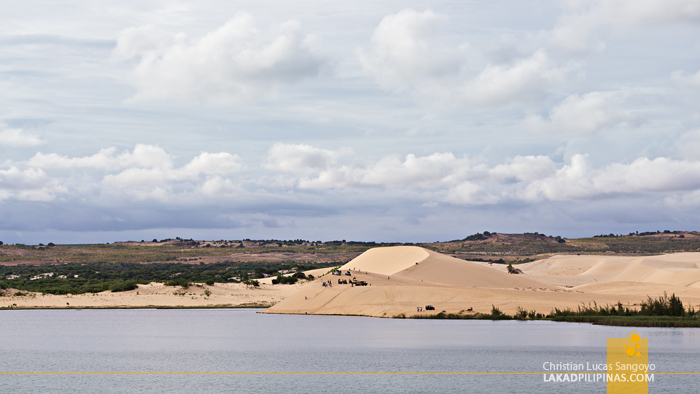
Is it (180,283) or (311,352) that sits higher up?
(180,283)

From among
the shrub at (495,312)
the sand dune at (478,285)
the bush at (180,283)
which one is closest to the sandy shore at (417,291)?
the sand dune at (478,285)

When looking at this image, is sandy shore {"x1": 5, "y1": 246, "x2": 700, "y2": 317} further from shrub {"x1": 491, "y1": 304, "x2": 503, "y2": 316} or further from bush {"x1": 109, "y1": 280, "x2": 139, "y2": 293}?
shrub {"x1": 491, "y1": 304, "x2": 503, "y2": 316}

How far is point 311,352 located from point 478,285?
62995 mm

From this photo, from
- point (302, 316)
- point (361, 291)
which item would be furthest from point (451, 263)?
point (302, 316)

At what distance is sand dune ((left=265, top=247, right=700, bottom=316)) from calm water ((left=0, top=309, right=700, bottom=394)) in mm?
9458

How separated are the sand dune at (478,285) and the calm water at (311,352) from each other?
9.46m

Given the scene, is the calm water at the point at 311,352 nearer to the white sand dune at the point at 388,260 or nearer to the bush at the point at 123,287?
the bush at the point at 123,287

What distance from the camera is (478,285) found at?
103 metres

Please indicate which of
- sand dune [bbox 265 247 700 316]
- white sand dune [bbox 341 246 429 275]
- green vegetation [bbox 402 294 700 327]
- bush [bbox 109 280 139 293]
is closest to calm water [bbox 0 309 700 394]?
green vegetation [bbox 402 294 700 327]

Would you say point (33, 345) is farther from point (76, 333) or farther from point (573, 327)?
point (573, 327)

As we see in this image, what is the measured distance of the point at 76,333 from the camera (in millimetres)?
55875

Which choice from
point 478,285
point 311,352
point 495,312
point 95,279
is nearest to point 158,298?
point 95,279

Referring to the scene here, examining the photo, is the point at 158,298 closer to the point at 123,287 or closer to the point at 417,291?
the point at 123,287

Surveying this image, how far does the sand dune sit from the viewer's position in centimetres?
7719
